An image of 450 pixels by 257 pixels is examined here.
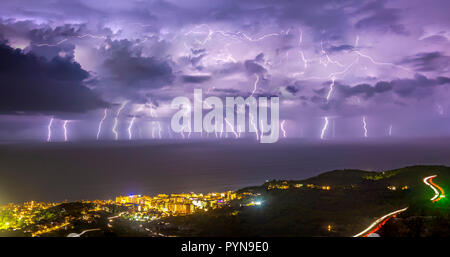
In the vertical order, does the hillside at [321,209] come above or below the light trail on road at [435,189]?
below

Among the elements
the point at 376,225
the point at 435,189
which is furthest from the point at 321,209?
the point at 435,189

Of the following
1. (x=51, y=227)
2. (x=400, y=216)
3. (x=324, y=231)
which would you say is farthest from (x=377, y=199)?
(x=51, y=227)

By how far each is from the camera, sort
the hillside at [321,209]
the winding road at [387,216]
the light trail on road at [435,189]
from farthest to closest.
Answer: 1. the light trail on road at [435,189]
2. the hillside at [321,209]
3. the winding road at [387,216]

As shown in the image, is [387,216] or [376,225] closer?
[376,225]

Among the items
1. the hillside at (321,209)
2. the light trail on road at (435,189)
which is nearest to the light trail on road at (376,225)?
the hillside at (321,209)

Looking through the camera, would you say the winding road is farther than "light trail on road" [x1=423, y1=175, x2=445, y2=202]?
No

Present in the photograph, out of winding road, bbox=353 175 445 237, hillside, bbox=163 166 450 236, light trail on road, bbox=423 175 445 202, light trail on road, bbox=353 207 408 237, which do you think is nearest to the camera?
light trail on road, bbox=353 207 408 237

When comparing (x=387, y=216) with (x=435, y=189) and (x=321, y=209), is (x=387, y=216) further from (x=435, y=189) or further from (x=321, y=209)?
(x=435, y=189)

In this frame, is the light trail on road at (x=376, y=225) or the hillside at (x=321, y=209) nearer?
the light trail on road at (x=376, y=225)

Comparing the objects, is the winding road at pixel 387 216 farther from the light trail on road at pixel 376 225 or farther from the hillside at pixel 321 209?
the hillside at pixel 321 209

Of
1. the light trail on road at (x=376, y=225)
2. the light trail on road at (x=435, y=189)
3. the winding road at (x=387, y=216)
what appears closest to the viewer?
the light trail on road at (x=376, y=225)

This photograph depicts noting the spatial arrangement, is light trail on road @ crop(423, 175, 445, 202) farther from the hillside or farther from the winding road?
the hillside

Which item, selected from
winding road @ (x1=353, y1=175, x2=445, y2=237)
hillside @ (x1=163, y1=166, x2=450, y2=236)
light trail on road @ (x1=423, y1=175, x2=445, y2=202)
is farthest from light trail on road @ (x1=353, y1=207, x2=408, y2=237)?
light trail on road @ (x1=423, y1=175, x2=445, y2=202)
